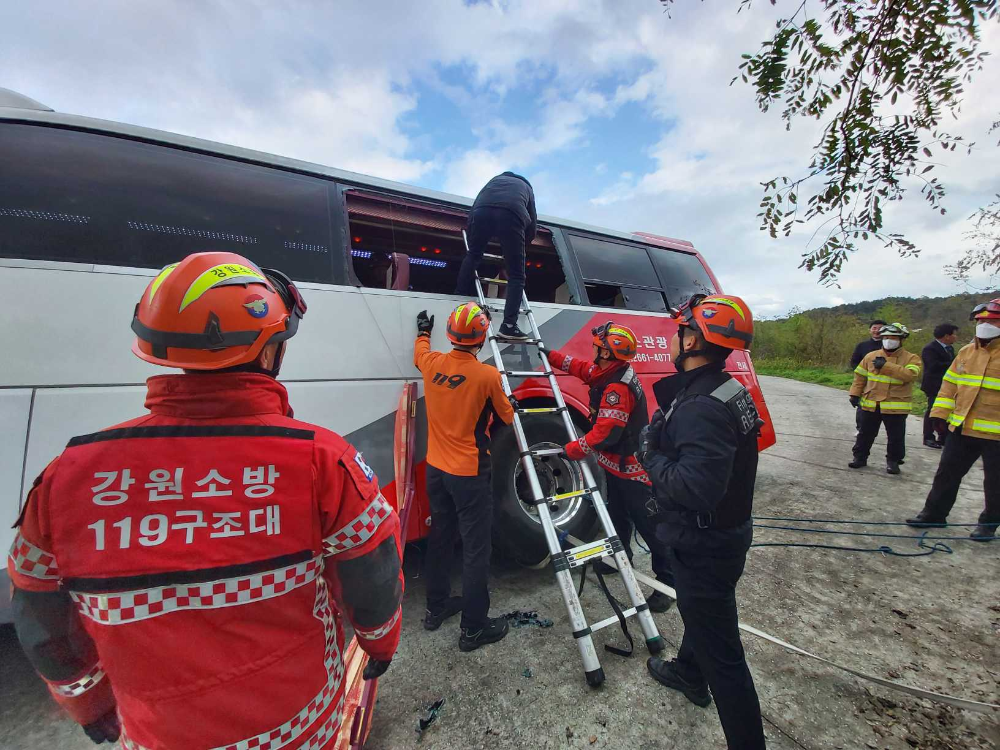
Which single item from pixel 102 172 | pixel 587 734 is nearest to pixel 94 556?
pixel 587 734

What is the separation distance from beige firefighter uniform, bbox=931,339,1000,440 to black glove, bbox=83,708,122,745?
18.3 feet

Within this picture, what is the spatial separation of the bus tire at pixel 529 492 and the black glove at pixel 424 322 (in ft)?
2.96

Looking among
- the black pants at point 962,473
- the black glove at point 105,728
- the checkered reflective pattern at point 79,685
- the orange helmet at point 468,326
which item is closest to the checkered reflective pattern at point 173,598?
the checkered reflective pattern at point 79,685

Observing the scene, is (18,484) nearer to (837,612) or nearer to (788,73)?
(788,73)

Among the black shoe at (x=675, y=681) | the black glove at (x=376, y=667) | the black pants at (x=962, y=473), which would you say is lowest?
the black shoe at (x=675, y=681)

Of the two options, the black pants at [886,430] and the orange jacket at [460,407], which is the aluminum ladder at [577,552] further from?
the black pants at [886,430]

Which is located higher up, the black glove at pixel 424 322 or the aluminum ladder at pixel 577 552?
the black glove at pixel 424 322

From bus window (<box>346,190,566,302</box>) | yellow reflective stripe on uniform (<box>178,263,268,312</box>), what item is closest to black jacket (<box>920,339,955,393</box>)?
bus window (<box>346,190,566,302</box>)

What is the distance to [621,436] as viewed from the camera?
2.81 m

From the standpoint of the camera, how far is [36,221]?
1972 millimetres

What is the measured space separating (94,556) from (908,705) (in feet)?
10.4

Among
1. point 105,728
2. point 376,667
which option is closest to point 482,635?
point 376,667

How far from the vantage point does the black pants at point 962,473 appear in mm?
3568

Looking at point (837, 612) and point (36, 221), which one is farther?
point (837, 612)
